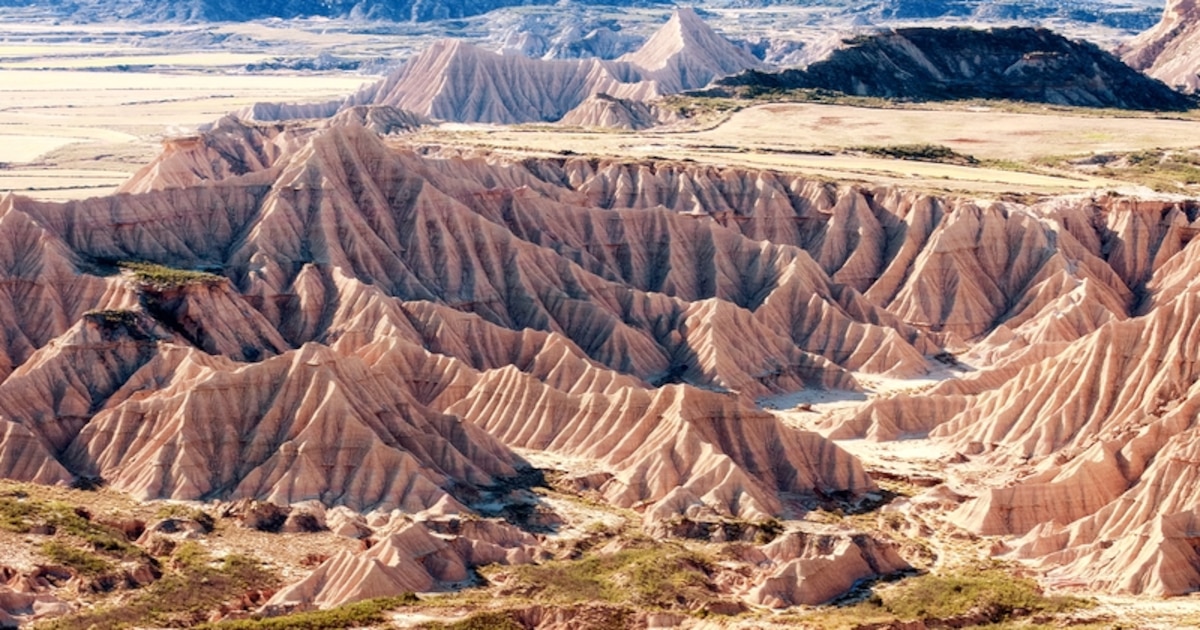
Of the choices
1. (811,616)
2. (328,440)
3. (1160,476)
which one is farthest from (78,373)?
(1160,476)

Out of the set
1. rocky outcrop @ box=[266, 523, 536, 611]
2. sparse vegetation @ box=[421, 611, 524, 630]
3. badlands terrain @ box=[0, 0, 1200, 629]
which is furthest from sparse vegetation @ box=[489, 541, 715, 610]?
sparse vegetation @ box=[421, 611, 524, 630]

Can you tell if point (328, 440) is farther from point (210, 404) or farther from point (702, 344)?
point (702, 344)

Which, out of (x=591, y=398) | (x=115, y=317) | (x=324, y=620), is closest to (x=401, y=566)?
(x=324, y=620)

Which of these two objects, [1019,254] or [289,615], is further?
[1019,254]

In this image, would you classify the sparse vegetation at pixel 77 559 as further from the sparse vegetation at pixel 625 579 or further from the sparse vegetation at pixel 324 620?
the sparse vegetation at pixel 625 579

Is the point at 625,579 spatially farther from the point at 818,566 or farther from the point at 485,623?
the point at 485,623

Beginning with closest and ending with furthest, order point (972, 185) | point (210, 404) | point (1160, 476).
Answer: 1. point (1160, 476)
2. point (210, 404)
3. point (972, 185)

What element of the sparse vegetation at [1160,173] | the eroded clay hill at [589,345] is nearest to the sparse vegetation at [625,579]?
the eroded clay hill at [589,345]
